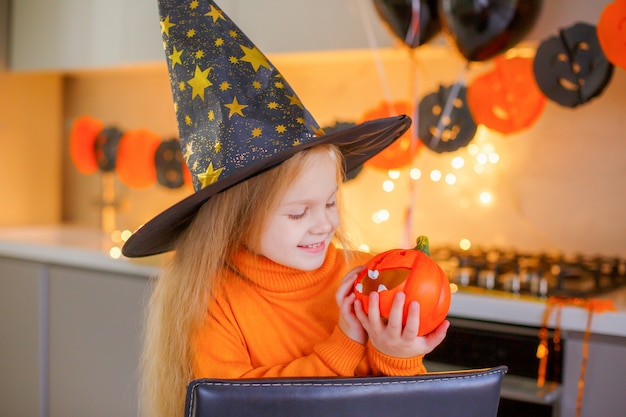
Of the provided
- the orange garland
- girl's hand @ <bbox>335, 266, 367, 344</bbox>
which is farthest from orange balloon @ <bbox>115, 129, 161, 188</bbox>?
girl's hand @ <bbox>335, 266, 367, 344</bbox>

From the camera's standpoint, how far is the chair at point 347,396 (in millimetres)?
738

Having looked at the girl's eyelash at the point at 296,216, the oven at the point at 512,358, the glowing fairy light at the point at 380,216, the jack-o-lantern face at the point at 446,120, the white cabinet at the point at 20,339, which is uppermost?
the jack-o-lantern face at the point at 446,120

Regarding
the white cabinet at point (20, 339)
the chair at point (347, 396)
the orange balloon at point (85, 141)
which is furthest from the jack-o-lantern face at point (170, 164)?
the chair at point (347, 396)

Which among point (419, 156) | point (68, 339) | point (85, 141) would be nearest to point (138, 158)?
point (85, 141)

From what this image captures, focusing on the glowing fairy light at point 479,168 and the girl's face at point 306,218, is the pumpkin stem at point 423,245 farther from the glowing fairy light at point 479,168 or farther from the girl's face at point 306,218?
the glowing fairy light at point 479,168

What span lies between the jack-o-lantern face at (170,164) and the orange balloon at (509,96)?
3.03 ft

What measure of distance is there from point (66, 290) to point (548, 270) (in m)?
1.35

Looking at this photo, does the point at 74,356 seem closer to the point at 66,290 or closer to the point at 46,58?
the point at 66,290

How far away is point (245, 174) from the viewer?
38.2 inches

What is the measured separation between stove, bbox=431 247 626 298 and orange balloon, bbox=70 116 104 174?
1185mm

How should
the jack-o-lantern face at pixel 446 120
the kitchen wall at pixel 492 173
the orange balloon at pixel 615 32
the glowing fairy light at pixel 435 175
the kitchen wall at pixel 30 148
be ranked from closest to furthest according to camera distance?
the orange balloon at pixel 615 32, the jack-o-lantern face at pixel 446 120, the kitchen wall at pixel 492 173, the glowing fairy light at pixel 435 175, the kitchen wall at pixel 30 148

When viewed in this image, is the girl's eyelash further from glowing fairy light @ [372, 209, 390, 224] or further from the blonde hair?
glowing fairy light @ [372, 209, 390, 224]

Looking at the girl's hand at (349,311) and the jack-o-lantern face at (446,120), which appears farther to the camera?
the jack-o-lantern face at (446,120)

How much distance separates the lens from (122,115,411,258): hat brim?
967mm
